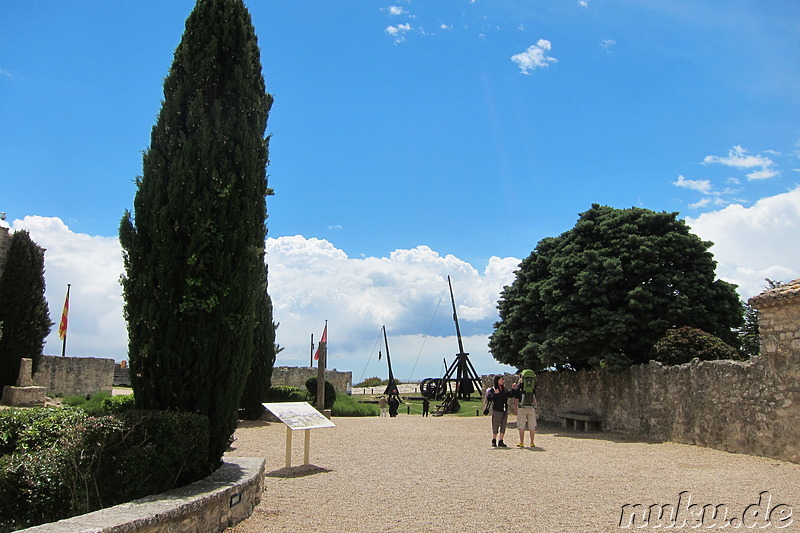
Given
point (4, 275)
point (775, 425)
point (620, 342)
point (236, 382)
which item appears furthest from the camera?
point (4, 275)

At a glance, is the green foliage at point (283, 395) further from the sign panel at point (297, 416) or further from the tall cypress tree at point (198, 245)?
the tall cypress tree at point (198, 245)

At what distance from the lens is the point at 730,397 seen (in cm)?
1066

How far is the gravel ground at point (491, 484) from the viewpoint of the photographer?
18.5 feet

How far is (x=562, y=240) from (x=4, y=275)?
1818 cm

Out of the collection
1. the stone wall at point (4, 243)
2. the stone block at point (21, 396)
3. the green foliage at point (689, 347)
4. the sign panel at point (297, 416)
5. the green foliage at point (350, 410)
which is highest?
the stone wall at point (4, 243)

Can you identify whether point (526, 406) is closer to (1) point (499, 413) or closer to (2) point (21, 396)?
(1) point (499, 413)

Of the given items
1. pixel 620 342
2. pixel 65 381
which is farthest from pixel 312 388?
pixel 620 342

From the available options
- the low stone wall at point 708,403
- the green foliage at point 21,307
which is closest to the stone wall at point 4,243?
the green foliage at point 21,307

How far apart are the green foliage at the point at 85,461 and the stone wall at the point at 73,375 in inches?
798

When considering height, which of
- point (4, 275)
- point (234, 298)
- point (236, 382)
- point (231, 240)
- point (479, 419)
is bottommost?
point (479, 419)

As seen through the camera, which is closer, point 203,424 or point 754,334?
point 203,424

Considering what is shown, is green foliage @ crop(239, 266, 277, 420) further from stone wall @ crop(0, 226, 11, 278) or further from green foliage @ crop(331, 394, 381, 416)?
stone wall @ crop(0, 226, 11, 278)

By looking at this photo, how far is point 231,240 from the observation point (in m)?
6.46

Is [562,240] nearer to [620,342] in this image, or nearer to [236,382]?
[620,342]
